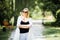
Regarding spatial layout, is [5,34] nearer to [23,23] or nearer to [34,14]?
[23,23]

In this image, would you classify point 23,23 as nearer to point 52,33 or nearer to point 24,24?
point 24,24

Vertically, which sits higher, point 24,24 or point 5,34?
point 24,24

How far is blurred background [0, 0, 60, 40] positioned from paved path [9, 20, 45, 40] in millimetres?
44

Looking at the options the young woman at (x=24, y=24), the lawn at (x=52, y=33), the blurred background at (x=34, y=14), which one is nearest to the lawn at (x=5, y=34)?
the blurred background at (x=34, y=14)

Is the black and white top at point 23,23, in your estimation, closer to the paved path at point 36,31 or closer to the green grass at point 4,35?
the paved path at point 36,31

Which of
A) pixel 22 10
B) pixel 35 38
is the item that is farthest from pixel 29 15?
pixel 35 38

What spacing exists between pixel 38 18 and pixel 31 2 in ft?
0.66

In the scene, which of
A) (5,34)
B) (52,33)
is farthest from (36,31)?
(5,34)

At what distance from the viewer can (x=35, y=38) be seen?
280 centimetres

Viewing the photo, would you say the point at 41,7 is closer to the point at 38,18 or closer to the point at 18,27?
the point at 38,18

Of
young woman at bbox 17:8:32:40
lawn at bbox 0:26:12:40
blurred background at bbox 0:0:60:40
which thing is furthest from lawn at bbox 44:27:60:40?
lawn at bbox 0:26:12:40

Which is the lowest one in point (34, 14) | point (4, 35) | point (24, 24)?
point (4, 35)

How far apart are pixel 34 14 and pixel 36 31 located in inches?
7.7

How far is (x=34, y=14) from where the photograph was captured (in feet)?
9.32
